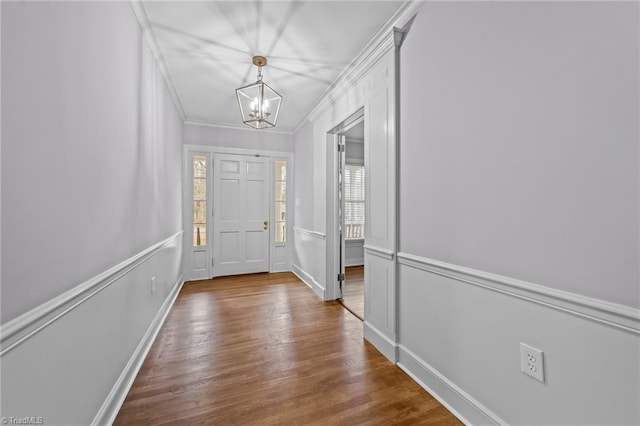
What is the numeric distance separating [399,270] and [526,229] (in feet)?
3.31

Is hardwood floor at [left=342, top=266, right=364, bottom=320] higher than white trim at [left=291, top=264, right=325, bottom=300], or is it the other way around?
white trim at [left=291, top=264, right=325, bottom=300]

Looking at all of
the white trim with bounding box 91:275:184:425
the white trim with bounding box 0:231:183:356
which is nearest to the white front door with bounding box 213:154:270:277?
the white trim with bounding box 91:275:184:425

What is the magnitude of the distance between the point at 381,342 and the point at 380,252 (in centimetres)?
76

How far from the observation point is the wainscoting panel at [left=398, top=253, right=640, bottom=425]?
101 cm

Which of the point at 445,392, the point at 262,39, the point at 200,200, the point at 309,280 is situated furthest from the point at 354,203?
the point at 445,392

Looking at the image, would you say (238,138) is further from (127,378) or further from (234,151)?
(127,378)

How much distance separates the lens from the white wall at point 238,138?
459 cm

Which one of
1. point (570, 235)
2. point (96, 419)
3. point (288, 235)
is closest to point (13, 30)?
point (96, 419)

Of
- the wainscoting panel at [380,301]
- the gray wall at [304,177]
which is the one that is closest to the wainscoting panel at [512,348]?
the wainscoting panel at [380,301]

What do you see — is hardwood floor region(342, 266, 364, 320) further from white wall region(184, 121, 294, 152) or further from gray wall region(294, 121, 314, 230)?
white wall region(184, 121, 294, 152)

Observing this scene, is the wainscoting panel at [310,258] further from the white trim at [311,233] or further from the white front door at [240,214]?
the white front door at [240,214]

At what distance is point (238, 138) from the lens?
4.87 metres

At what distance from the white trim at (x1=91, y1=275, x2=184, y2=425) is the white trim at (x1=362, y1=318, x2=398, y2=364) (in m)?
1.86

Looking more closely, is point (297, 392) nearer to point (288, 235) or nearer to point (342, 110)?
point (342, 110)
